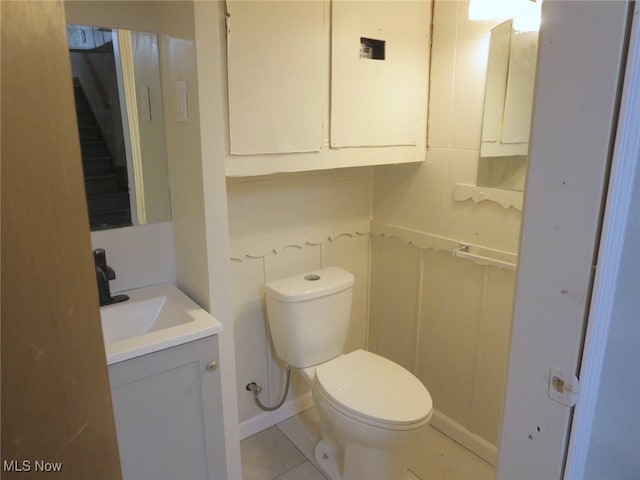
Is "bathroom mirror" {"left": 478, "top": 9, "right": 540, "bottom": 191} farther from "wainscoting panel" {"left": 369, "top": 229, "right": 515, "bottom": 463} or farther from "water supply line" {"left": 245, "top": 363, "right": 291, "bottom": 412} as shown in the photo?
"water supply line" {"left": 245, "top": 363, "right": 291, "bottom": 412}

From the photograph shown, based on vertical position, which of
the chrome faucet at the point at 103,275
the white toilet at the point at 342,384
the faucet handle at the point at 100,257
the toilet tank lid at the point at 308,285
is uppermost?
the faucet handle at the point at 100,257

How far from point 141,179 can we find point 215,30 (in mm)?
576

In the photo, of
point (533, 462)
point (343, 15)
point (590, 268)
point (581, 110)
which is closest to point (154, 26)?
point (343, 15)

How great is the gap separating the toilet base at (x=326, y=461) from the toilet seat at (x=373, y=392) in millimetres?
371

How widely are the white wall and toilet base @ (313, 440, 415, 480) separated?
0.44 m

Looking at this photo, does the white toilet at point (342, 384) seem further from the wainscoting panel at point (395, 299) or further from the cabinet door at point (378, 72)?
the cabinet door at point (378, 72)

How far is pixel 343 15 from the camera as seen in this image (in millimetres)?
1616

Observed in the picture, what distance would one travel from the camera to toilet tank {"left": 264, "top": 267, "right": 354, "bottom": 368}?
1.81 meters

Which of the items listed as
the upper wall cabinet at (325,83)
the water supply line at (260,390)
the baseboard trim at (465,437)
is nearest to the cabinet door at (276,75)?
the upper wall cabinet at (325,83)

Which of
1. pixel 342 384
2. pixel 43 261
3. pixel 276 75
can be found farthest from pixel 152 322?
pixel 43 261

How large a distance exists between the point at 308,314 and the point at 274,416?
69 cm

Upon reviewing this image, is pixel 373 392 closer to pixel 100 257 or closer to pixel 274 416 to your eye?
pixel 274 416

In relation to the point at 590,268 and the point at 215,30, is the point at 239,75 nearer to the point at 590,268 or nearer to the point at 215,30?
the point at 215,30

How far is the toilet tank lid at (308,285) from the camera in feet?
5.90
